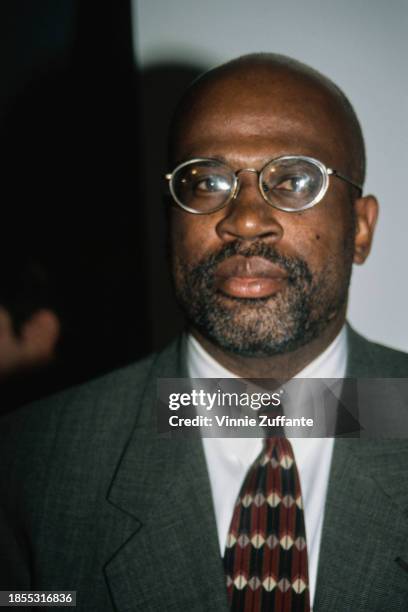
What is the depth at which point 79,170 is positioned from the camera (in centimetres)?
171

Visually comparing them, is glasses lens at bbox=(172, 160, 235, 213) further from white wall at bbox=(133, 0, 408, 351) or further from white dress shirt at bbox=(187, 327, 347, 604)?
white wall at bbox=(133, 0, 408, 351)

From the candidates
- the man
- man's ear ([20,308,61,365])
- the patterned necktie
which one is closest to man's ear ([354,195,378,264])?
the man

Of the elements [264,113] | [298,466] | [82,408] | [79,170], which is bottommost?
[298,466]

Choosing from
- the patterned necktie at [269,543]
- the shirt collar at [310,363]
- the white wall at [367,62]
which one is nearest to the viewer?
the patterned necktie at [269,543]

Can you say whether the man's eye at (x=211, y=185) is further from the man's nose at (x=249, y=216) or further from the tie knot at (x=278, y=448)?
the tie knot at (x=278, y=448)

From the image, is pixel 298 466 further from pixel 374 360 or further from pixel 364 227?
pixel 364 227

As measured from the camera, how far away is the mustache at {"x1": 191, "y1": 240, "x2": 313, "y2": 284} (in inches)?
43.3

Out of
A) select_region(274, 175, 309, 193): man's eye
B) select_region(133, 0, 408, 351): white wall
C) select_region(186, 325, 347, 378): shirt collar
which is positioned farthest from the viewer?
select_region(133, 0, 408, 351): white wall

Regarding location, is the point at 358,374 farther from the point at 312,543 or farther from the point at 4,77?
the point at 4,77

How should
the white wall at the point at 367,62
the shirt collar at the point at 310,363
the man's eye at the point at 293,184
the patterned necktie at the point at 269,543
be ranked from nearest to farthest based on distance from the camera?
1. the patterned necktie at the point at 269,543
2. the man's eye at the point at 293,184
3. the shirt collar at the point at 310,363
4. the white wall at the point at 367,62

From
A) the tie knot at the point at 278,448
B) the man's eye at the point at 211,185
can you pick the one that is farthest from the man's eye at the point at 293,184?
the tie knot at the point at 278,448

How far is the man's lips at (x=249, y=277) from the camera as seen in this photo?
1.10 meters

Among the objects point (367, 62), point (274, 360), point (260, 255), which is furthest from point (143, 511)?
point (367, 62)

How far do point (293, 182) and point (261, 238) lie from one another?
0.44 ft
